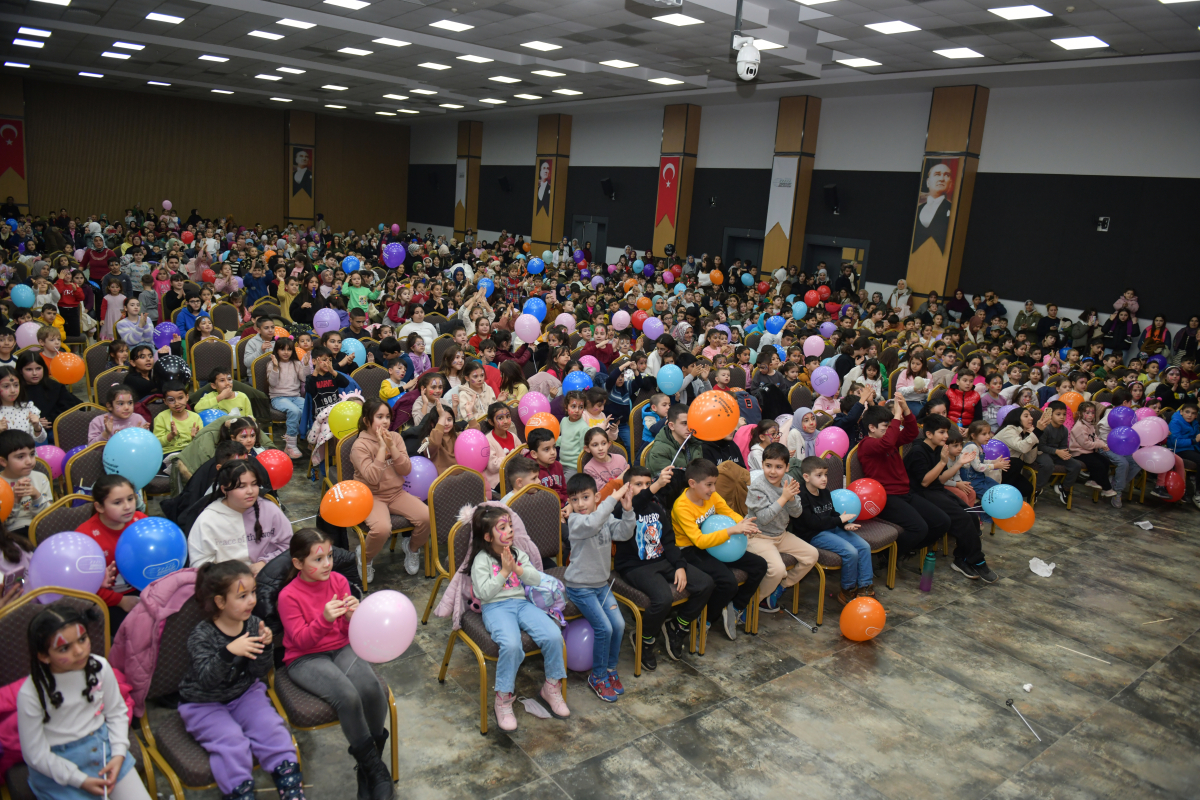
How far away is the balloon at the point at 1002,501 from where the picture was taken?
5.23 meters

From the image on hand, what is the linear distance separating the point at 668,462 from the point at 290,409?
3356 millimetres

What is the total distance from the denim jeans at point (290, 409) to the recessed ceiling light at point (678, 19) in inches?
271

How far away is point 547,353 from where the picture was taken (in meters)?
7.59

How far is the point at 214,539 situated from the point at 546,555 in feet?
5.35

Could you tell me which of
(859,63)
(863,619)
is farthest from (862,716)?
(859,63)

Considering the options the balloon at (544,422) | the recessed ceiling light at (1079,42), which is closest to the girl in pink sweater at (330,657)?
the balloon at (544,422)

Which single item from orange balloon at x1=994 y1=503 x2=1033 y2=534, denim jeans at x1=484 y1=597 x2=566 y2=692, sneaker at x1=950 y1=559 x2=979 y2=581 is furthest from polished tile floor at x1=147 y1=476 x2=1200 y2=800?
orange balloon at x1=994 y1=503 x2=1033 y2=534

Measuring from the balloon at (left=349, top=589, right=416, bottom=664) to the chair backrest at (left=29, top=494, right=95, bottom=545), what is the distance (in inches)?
57.7

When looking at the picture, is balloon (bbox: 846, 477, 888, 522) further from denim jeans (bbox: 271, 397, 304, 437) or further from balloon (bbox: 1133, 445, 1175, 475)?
denim jeans (bbox: 271, 397, 304, 437)

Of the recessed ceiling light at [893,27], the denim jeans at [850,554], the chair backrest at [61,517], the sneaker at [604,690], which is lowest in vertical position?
the sneaker at [604,690]

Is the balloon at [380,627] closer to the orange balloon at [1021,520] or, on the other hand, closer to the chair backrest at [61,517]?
the chair backrest at [61,517]

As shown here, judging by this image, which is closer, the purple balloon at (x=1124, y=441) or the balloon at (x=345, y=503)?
the balloon at (x=345, y=503)

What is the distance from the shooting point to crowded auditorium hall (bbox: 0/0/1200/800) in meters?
2.93

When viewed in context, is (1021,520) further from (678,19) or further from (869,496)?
(678,19)
